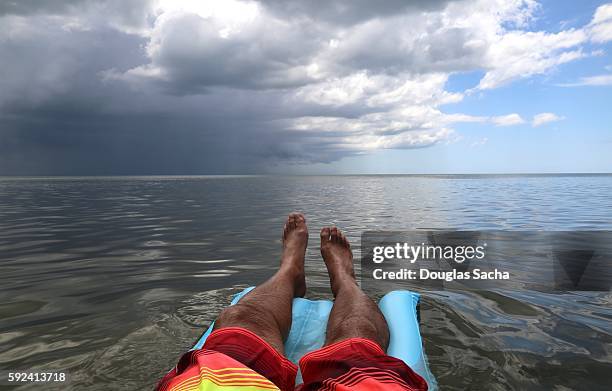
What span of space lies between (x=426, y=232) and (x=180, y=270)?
5.23 m

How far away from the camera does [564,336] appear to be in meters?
2.68

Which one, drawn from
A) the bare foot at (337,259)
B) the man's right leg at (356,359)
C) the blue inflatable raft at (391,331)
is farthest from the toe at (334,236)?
the man's right leg at (356,359)

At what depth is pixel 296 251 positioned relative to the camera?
3.74 meters

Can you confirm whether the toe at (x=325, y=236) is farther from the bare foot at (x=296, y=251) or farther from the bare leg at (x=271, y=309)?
the bare leg at (x=271, y=309)

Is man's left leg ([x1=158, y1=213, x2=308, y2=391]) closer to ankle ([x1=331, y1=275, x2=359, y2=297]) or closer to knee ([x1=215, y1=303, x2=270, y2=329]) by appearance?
knee ([x1=215, y1=303, x2=270, y2=329])

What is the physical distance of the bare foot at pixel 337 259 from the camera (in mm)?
3015

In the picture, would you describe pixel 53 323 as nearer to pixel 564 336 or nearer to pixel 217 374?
pixel 217 374

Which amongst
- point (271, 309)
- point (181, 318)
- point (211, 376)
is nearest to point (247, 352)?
point (211, 376)

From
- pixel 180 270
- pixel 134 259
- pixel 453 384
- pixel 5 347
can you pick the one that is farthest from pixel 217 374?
pixel 134 259

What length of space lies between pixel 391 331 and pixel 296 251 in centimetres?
161

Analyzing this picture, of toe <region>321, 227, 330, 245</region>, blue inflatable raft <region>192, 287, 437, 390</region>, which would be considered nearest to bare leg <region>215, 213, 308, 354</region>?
blue inflatable raft <region>192, 287, 437, 390</region>

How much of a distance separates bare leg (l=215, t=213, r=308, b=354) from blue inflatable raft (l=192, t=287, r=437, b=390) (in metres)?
0.20

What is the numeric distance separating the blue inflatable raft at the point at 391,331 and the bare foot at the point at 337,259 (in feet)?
0.79

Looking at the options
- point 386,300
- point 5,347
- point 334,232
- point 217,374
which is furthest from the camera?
point 334,232
